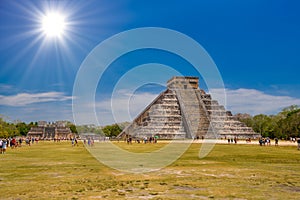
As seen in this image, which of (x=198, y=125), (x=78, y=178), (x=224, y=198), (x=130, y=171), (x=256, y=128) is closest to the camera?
(x=224, y=198)

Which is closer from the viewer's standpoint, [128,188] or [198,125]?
[128,188]

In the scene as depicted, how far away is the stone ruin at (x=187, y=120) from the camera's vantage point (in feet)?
208

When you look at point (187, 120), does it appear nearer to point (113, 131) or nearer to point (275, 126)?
point (275, 126)

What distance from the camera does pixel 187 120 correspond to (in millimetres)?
68312

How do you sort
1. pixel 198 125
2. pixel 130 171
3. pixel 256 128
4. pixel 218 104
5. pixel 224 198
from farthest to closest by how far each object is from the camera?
pixel 256 128
pixel 218 104
pixel 198 125
pixel 130 171
pixel 224 198

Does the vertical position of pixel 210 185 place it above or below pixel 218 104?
below

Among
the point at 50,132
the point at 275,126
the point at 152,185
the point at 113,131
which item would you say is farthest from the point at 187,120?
the point at 50,132

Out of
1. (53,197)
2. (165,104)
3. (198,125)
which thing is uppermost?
(165,104)

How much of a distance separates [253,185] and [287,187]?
3.29 ft

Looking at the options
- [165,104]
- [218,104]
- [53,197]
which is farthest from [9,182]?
[218,104]

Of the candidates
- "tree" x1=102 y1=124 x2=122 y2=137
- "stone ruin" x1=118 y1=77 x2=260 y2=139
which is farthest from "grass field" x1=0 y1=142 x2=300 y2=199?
"tree" x1=102 y1=124 x2=122 y2=137

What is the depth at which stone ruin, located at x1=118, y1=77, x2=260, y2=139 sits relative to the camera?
2502 inches

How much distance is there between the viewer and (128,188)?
9.96m

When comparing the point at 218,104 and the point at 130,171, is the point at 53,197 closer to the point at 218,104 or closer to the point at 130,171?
the point at 130,171
